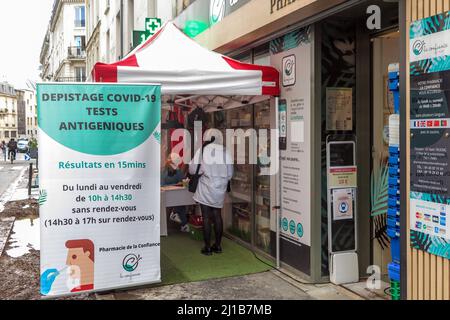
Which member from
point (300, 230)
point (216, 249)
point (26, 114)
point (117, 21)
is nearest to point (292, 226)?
point (300, 230)

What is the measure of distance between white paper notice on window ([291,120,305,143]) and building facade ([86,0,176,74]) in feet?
20.5

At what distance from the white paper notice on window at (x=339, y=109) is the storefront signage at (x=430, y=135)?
5.11ft

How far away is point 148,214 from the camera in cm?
505

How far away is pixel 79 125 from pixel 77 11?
4622cm

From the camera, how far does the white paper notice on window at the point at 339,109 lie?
16.9ft

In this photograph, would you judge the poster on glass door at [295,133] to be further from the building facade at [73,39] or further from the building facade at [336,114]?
the building facade at [73,39]

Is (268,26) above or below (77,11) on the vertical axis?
below

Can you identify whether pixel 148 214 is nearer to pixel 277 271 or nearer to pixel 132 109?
pixel 132 109

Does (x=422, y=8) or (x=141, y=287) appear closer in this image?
(x=422, y=8)

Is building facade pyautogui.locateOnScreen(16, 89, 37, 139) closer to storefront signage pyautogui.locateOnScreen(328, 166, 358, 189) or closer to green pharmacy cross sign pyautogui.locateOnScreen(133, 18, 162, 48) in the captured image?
green pharmacy cross sign pyautogui.locateOnScreen(133, 18, 162, 48)

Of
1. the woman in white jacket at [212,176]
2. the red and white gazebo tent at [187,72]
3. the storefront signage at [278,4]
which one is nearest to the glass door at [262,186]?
the woman in white jacket at [212,176]

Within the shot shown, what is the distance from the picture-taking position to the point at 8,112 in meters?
93.5

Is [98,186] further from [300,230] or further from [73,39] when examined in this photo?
[73,39]
